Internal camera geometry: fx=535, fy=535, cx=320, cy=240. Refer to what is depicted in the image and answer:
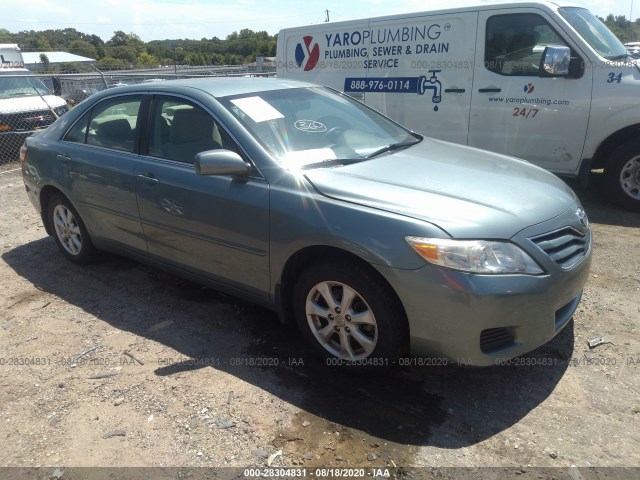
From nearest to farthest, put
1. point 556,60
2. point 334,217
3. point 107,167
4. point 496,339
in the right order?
1. point 496,339
2. point 334,217
3. point 107,167
4. point 556,60

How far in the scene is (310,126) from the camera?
361 cm

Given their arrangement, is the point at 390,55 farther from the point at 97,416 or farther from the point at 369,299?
the point at 97,416

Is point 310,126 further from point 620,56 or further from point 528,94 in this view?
point 620,56

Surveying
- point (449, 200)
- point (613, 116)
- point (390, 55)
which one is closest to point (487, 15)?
point (390, 55)

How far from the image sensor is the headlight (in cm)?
256

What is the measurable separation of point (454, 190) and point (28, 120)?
10.1 metres

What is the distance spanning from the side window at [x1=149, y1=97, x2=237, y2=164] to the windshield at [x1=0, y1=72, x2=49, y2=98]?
8.43 metres

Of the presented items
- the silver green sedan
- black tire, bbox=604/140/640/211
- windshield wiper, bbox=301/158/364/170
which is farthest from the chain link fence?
black tire, bbox=604/140/640/211

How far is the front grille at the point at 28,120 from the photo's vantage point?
10.2m

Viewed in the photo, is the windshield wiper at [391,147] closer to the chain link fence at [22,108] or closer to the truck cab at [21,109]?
the chain link fence at [22,108]

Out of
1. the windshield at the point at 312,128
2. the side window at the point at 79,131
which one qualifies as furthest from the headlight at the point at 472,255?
the side window at the point at 79,131

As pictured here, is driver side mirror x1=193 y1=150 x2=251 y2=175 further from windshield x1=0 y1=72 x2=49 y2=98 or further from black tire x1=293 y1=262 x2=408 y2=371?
windshield x1=0 y1=72 x2=49 y2=98

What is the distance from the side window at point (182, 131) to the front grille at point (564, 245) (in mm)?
1906

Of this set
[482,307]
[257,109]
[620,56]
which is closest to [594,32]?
[620,56]
